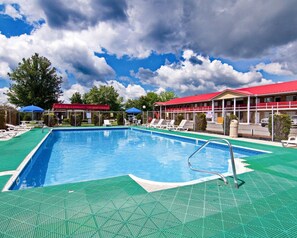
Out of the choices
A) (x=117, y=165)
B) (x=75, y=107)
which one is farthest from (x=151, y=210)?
(x=75, y=107)

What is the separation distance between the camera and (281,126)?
10.5 meters

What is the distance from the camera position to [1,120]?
13.7m

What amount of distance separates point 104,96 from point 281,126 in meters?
41.2

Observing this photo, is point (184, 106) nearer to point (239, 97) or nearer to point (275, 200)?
point (239, 97)

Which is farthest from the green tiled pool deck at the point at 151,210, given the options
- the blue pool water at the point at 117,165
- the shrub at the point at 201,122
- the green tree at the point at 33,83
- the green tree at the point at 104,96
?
the green tree at the point at 104,96

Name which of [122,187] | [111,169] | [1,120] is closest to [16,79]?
[1,120]

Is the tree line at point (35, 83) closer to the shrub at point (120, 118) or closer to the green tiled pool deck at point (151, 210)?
the shrub at point (120, 118)

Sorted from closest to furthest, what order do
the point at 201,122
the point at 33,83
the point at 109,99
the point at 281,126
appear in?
the point at 281,126 < the point at 201,122 < the point at 33,83 < the point at 109,99

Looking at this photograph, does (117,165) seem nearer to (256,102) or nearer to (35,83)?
(256,102)

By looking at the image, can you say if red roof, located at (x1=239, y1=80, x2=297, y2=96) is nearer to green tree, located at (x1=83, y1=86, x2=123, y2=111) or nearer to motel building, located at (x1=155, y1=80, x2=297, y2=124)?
motel building, located at (x1=155, y1=80, x2=297, y2=124)

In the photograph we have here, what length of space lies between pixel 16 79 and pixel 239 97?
132 ft

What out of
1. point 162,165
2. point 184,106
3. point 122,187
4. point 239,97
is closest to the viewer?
point 122,187

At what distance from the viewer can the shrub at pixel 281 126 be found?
10.3 metres

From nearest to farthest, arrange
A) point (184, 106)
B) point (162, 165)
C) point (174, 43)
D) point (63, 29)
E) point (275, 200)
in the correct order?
1. point (275, 200)
2. point (162, 165)
3. point (63, 29)
4. point (174, 43)
5. point (184, 106)
